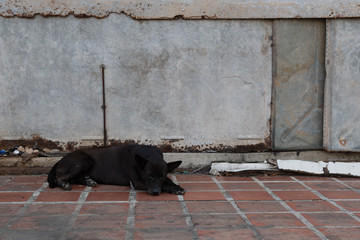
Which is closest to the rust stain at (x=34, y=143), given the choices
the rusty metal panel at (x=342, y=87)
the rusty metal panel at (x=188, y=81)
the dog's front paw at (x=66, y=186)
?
the rusty metal panel at (x=188, y=81)

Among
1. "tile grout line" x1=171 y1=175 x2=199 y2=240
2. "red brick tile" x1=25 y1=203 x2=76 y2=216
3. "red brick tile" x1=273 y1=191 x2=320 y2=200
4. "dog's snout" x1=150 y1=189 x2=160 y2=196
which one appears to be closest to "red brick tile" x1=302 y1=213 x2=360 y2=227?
"red brick tile" x1=273 y1=191 x2=320 y2=200

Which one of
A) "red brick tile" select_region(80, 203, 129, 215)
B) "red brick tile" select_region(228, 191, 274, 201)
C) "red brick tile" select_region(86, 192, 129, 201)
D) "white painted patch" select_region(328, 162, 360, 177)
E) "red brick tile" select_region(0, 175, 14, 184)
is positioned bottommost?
"red brick tile" select_region(228, 191, 274, 201)

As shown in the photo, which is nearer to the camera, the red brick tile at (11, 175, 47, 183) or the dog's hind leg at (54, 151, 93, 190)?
the dog's hind leg at (54, 151, 93, 190)

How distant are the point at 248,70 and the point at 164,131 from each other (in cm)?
161

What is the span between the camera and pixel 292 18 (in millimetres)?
5883

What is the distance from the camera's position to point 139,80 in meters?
5.91

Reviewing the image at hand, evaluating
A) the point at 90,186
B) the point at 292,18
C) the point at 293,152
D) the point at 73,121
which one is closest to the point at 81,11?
the point at 73,121

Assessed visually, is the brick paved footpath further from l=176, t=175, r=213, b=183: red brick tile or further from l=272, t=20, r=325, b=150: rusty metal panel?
l=272, t=20, r=325, b=150: rusty metal panel

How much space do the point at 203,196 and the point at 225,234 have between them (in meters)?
1.25

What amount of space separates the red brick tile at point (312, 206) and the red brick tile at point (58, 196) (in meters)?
2.46

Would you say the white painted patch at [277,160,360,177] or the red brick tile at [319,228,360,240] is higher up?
the white painted patch at [277,160,360,177]

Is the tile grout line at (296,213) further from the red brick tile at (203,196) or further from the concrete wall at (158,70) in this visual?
the concrete wall at (158,70)

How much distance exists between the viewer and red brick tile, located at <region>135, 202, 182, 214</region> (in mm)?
4008

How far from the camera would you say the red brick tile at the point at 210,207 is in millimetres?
4032
